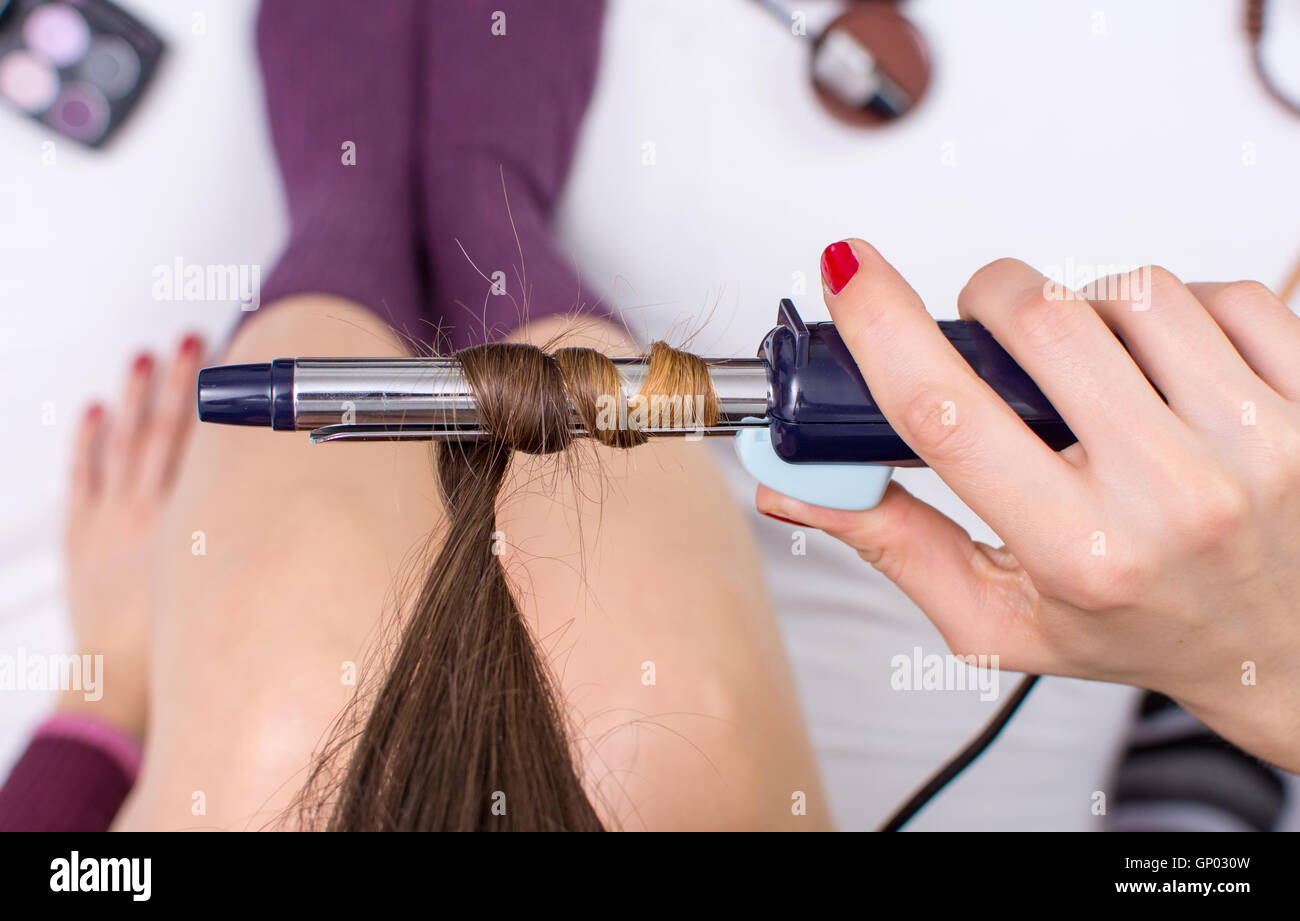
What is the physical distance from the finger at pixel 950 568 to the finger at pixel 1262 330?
15cm

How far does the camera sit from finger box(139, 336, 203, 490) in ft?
2.81

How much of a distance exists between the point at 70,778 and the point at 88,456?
31 cm

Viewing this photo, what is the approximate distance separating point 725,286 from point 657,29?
31 cm

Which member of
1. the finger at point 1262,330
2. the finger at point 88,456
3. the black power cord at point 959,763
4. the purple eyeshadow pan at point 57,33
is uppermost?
the purple eyeshadow pan at point 57,33

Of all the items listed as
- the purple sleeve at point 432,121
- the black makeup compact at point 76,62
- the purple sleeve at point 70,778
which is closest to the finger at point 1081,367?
the purple sleeve at point 432,121

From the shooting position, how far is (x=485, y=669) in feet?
1.37

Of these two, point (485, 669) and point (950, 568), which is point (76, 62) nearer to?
point (485, 669)

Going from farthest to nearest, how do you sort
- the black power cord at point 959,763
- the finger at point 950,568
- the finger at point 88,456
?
the finger at point 88,456 → the black power cord at point 959,763 → the finger at point 950,568

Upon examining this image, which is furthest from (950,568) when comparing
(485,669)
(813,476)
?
(485,669)

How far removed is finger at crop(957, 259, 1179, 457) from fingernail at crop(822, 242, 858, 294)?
72 millimetres

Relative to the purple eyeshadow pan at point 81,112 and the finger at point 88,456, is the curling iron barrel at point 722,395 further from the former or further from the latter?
the purple eyeshadow pan at point 81,112

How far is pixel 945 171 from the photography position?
0.88m

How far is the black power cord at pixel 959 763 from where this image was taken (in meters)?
0.65
